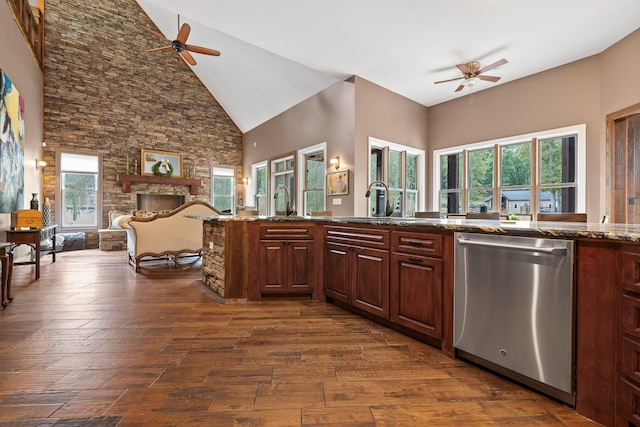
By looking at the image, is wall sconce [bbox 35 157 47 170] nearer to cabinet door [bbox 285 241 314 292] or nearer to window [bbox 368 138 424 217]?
cabinet door [bbox 285 241 314 292]

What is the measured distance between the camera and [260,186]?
965 centimetres

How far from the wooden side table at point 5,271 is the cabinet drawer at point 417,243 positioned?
3461mm

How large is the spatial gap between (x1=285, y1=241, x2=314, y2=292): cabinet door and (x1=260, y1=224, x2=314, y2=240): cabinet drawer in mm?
67

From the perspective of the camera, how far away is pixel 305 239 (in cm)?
319

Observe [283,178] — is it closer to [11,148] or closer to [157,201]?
[157,201]

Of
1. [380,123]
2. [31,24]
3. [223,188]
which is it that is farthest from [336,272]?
[31,24]

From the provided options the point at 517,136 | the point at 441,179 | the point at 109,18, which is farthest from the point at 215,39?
the point at 517,136

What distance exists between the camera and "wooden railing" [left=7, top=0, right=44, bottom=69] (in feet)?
17.1

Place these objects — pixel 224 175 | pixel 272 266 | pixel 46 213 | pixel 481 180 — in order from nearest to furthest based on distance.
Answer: pixel 272 266
pixel 481 180
pixel 46 213
pixel 224 175

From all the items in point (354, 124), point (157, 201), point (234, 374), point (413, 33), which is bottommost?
point (234, 374)

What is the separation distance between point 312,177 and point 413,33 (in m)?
3.68

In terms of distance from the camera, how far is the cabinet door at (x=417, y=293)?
2031 mm

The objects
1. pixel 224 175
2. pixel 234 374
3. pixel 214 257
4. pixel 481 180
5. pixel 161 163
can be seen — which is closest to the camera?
pixel 234 374

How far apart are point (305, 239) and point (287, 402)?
5.95ft
